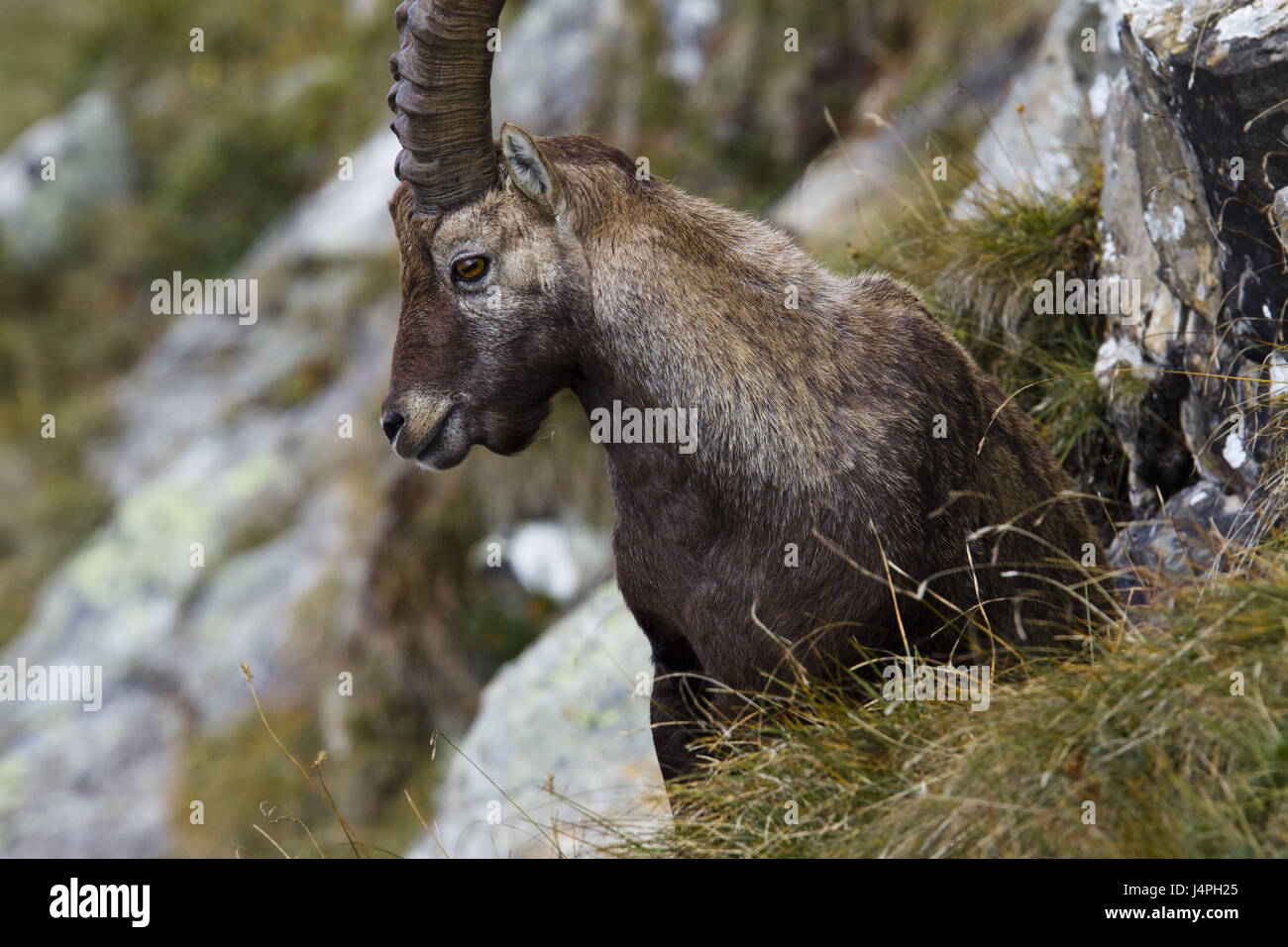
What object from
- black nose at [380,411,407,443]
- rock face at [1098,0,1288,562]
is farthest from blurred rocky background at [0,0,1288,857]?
black nose at [380,411,407,443]

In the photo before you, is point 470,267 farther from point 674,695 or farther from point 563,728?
point 563,728

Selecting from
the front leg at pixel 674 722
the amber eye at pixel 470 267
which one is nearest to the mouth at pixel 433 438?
the amber eye at pixel 470 267

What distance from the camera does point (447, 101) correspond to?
5.23 metres

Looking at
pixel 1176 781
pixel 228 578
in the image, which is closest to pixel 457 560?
pixel 228 578

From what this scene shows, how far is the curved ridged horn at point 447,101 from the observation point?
17.0 ft

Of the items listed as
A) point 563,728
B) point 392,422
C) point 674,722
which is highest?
point 392,422

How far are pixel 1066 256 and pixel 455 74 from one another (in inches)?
146

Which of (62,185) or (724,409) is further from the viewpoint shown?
(62,185)

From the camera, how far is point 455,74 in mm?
5219

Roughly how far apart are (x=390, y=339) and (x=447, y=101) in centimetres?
1037

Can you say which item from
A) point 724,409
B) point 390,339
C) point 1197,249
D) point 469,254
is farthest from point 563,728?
point 390,339

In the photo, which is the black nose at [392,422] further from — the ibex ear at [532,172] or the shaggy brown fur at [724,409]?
the ibex ear at [532,172]
